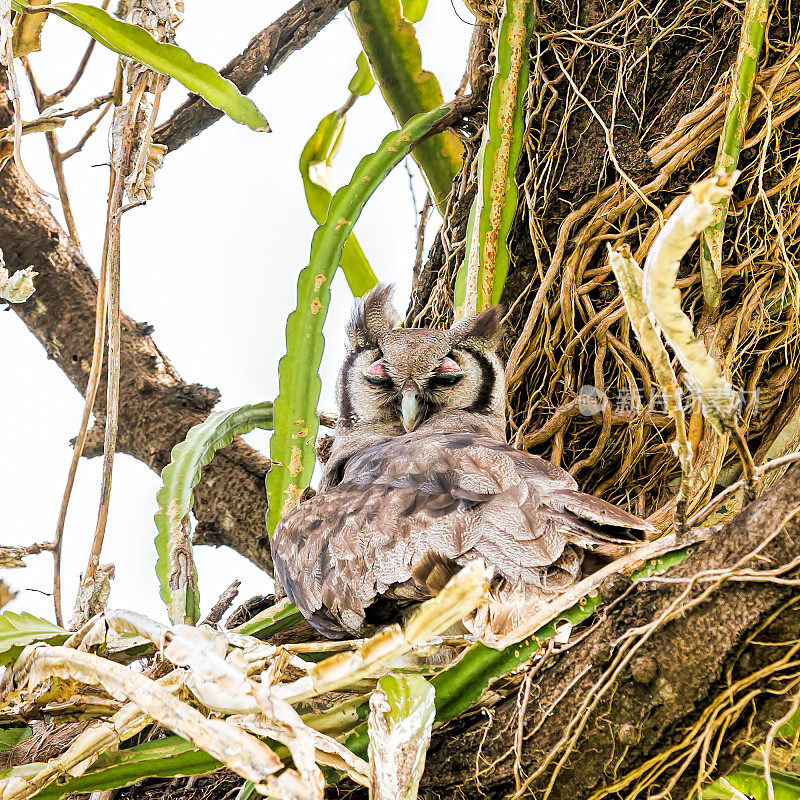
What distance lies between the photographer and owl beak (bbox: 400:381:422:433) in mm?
1670

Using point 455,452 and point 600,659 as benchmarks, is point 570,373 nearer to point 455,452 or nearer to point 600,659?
point 455,452

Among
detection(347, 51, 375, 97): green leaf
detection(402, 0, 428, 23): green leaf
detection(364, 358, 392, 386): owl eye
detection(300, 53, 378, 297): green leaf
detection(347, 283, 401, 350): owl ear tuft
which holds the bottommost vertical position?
detection(364, 358, 392, 386): owl eye

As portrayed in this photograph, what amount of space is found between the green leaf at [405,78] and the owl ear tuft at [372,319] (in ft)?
1.41

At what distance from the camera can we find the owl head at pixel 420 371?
1.68 m

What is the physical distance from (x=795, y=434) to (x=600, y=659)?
2.67ft

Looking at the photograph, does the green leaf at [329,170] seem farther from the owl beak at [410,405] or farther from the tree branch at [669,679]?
the tree branch at [669,679]

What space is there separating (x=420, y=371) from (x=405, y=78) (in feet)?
2.63

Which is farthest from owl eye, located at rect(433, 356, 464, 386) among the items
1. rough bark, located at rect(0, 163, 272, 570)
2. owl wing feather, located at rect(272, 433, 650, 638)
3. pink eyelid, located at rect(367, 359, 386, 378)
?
rough bark, located at rect(0, 163, 272, 570)

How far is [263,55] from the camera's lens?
184 centimetres

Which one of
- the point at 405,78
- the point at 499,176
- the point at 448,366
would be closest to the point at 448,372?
the point at 448,366

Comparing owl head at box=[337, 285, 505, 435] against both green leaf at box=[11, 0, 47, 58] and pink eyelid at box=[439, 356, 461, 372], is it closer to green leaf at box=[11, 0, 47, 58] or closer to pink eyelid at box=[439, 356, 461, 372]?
pink eyelid at box=[439, 356, 461, 372]

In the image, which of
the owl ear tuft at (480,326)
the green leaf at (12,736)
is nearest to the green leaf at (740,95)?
the owl ear tuft at (480,326)

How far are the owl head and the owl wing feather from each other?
0.20 metres

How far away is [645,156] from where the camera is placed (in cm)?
171
